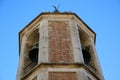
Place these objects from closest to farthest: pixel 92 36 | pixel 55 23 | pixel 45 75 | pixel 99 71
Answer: pixel 45 75 → pixel 99 71 → pixel 55 23 → pixel 92 36

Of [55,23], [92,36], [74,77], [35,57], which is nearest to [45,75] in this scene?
[74,77]

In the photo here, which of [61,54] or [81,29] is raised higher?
[81,29]

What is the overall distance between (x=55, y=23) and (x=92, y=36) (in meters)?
2.21

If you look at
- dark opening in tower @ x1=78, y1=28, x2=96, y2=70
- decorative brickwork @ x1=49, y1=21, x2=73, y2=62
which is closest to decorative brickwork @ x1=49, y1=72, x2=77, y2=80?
decorative brickwork @ x1=49, y1=21, x2=73, y2=62

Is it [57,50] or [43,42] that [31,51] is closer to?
[43,42]

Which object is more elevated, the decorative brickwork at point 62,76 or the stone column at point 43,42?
the stone column at point 43,42

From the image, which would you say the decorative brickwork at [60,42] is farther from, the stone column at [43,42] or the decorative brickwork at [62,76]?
the decorative brickwork at [62,76]

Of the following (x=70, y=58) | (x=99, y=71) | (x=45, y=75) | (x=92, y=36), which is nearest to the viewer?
(x=45, y=75)

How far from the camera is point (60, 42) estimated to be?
51.0 ft

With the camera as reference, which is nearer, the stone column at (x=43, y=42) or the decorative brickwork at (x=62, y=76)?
the decorative brickwork at (x=62, y=76)

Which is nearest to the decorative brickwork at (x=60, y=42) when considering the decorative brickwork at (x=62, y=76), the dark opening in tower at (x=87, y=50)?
the decorative brickwork at (x=62, y=76)

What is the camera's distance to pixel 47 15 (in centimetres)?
1792

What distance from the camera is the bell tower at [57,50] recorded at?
1380cm

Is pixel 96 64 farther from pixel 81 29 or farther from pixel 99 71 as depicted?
Result: pixel 81 29
